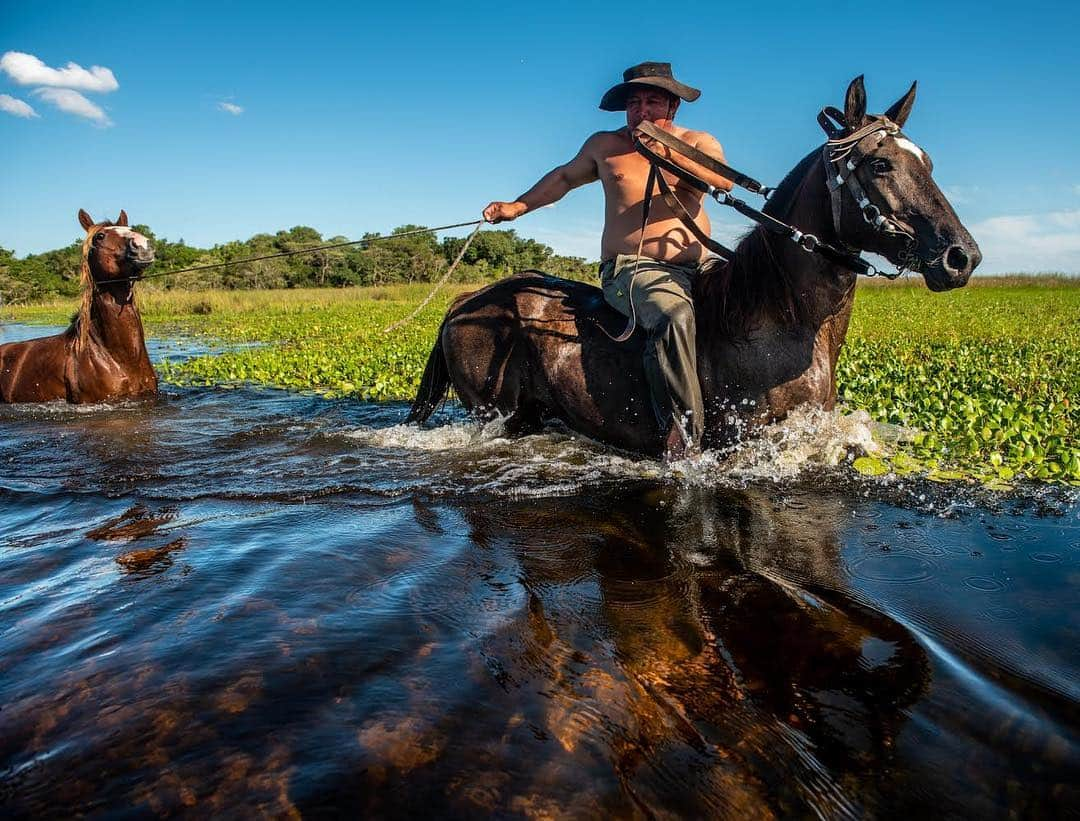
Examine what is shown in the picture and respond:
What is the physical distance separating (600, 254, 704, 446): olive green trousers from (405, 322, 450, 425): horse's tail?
2.00 metres

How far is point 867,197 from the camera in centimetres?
384

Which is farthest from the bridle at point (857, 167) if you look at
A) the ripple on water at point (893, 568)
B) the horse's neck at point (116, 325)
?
the horse's neck at point (116, 325)

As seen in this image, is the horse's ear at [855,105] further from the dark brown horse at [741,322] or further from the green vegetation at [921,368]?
the green vegetation at [921,368]

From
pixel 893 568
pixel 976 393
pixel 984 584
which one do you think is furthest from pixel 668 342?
pixel 976 393

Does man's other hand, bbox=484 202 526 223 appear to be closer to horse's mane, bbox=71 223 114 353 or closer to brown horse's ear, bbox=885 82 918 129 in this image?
brown horse's ear, bbox=885 82 918 129

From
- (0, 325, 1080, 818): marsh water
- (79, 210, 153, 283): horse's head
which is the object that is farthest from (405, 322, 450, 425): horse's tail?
(79, 210, 153, 283): horse's head

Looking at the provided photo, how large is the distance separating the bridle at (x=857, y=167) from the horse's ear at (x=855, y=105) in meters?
0.04

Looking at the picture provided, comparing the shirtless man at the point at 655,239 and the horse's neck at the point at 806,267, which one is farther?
the shirtless man at the point at 655,239

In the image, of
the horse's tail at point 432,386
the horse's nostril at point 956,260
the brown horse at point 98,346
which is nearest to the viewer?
the horse's nostril at point 956,260

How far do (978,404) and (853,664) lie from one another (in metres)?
4.90

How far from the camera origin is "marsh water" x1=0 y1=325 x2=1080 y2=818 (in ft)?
6.07

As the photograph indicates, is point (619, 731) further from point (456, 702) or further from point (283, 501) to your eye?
point (283, 501)

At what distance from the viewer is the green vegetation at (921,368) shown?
5.25 metres

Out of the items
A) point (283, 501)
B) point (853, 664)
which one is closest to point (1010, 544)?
point (853, 664)
